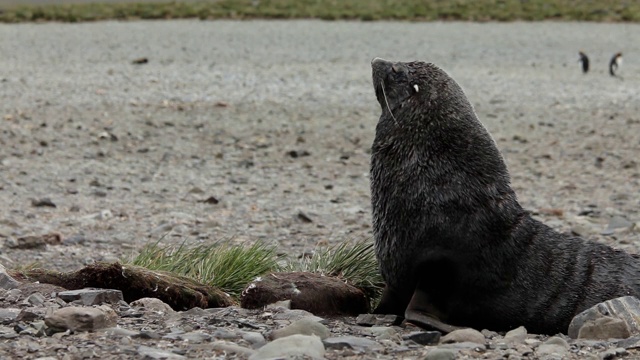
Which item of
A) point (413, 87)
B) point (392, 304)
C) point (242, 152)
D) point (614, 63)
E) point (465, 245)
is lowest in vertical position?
point (242, 152)

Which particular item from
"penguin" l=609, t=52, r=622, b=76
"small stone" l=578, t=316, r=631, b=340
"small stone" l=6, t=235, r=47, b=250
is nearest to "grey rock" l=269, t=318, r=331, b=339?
"small stone" l=578, t=316, r=631, b=340

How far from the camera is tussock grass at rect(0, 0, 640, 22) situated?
87.9ft

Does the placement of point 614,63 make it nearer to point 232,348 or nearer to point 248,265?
point 248,265

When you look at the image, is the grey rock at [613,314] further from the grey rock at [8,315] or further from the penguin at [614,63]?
the penguin at [614,63]

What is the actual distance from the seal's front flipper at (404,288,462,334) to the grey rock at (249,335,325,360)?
685mm

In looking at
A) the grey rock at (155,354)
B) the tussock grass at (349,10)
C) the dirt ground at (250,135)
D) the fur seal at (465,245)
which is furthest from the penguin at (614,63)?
the grey rock at (155,354)

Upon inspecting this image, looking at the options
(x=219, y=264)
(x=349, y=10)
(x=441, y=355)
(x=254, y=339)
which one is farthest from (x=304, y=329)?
(x=349, y=10)

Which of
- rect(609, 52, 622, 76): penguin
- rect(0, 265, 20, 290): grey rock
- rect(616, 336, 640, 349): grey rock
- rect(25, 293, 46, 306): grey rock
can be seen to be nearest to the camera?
rect(616, 336, 640, 349): grey rock

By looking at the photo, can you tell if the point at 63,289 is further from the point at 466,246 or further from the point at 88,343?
the point at 466,246

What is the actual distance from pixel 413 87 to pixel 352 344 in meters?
1.47

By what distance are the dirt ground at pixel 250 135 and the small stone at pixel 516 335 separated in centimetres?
278

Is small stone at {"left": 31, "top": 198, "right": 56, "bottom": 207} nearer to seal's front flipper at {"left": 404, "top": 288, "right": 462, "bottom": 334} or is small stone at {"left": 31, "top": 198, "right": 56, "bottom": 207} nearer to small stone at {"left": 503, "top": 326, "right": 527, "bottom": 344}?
seal's front flipper at {"left": 404, "top": 288, "right": 462, "bottom": 334}

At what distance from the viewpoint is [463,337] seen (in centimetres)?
389

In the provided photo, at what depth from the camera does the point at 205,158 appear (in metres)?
10.4
